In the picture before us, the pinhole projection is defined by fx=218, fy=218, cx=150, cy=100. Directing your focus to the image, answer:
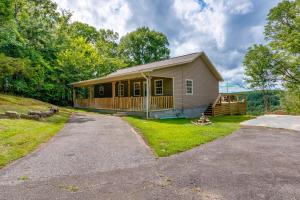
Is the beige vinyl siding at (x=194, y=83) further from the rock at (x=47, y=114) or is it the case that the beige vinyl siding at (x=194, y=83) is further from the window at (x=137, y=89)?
the rock at (x=47, y=114)

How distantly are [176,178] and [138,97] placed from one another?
11520 millimetres

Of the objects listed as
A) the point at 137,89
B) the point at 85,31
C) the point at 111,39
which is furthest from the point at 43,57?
the point at 111,39

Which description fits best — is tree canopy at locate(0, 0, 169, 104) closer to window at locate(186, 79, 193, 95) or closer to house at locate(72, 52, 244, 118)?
house at locate(72, 52, 244, 118)

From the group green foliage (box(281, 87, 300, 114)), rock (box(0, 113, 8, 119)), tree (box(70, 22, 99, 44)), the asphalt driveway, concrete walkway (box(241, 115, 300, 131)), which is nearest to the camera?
the asphalt driveway

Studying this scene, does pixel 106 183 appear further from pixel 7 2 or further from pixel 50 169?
pixel 7 2

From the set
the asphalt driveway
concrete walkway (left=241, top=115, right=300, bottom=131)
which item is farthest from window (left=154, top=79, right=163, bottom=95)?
the asphalt driveway

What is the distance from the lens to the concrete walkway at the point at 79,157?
14.0ft

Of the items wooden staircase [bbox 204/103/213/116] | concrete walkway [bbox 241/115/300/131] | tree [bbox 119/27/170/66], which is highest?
tree [bbox 119/27/170/66]

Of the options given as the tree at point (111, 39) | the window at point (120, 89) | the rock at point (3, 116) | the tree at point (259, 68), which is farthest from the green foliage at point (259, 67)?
the tree at point (111, 39)

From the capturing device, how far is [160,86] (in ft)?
55.8

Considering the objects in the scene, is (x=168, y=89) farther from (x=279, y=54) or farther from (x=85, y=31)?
(x=85, y=31)

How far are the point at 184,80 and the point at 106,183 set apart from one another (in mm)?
13558

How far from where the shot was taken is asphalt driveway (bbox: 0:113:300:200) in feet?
10.8

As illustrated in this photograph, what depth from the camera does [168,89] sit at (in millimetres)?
16281
